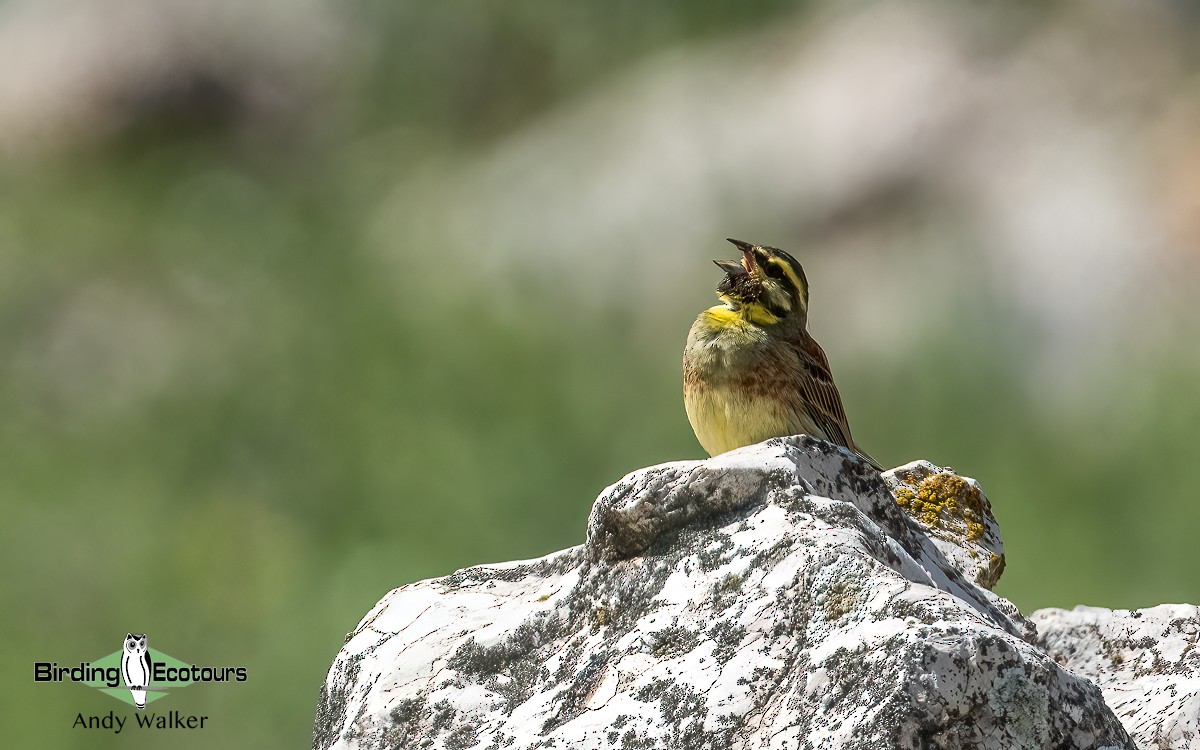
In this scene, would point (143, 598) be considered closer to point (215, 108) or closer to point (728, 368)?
point (215, 108)

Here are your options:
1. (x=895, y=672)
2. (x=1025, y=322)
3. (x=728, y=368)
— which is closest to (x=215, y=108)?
(x=1025, y=322)

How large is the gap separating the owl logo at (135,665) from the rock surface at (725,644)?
473cm

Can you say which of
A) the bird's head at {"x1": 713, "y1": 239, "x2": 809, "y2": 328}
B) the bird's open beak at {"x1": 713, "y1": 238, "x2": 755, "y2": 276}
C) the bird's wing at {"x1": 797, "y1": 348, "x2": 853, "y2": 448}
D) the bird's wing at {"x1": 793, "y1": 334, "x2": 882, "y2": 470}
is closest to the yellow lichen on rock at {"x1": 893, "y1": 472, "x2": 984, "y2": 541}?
the bird's wing at {"x1": 793, "y1": 334, "x2": 882, "y2": 470}

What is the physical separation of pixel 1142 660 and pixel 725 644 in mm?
2516

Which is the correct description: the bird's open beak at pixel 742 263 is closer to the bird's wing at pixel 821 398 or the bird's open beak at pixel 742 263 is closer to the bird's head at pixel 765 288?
the bird's head at pixel 765 288

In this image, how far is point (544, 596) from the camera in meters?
4.92

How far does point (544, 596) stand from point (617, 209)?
41.4 feet

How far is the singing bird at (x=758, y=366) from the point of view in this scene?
629 centimetres

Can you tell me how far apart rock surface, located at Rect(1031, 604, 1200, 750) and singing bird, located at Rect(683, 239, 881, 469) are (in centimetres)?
106

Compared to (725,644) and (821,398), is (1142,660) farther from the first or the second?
(725,644)

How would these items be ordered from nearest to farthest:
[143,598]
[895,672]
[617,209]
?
1. [895,672]
2. [143,598]
3. [617,209]

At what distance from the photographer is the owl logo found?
9461mm

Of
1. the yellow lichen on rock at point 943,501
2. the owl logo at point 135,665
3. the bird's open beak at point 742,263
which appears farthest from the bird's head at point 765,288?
the owl logo at point 135,665

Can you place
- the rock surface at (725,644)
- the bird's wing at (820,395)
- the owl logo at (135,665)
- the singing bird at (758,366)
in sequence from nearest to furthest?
the rock surface at (725,644), the singing bird at (758,366), the bird's wing at (820,395), the owl logo at (135,665)
